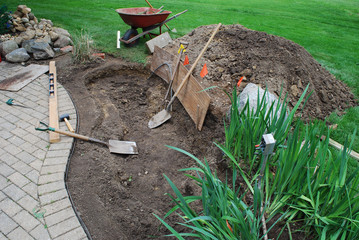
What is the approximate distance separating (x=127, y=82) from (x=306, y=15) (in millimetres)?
8430

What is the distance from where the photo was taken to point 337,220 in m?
1.89

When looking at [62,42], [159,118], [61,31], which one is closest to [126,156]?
[159,118]

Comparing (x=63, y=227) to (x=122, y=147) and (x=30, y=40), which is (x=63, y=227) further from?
(x=30, y=40)

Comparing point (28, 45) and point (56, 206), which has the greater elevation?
point (28, 45)

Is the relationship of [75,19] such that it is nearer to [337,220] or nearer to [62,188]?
[62,188]

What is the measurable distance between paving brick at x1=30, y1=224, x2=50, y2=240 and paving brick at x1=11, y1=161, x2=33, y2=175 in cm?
80

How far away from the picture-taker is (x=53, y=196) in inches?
103

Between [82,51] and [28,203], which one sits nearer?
[28,203]

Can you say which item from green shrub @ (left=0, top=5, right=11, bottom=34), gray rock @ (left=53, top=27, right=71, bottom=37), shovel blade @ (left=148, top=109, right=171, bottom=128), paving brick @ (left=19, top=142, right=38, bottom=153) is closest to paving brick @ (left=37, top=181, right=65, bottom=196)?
paving brick @ (left=19, top=142, right=38, bottom=153)

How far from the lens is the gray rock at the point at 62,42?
586cm

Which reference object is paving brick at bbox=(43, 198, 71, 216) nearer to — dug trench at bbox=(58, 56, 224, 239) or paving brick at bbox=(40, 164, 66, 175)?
dug trench at bbox=(58, 56, 224, 239)

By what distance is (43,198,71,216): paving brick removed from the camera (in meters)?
2.48

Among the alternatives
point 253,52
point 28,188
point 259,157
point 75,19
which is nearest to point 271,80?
point 253,52

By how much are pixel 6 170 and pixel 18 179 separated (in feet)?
0.80
